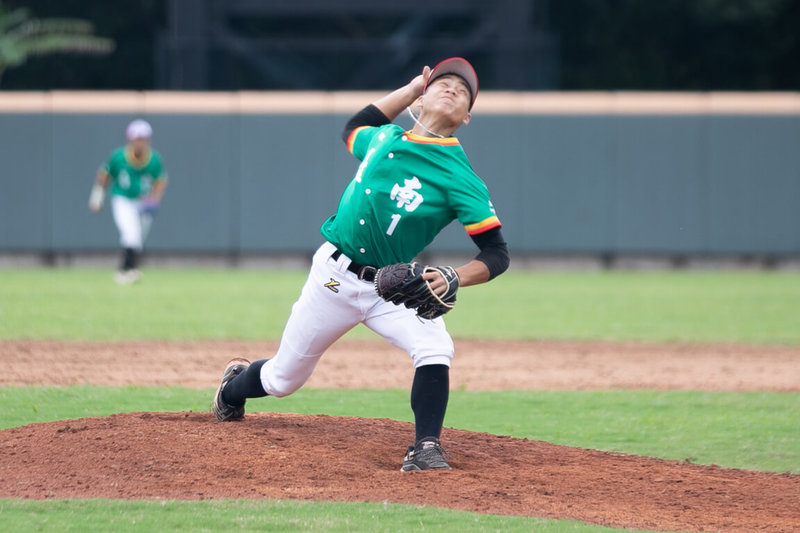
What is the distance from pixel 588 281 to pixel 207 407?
12682mm

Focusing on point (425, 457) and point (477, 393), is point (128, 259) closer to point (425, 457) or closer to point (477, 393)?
point (477, 393)

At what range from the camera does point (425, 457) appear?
537 centimetres

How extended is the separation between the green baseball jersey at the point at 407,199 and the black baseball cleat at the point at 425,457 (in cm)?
89

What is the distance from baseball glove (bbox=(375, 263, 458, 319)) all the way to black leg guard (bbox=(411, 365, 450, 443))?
1.54 ft

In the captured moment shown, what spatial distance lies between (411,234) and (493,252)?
441 mm

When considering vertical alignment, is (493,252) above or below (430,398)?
above

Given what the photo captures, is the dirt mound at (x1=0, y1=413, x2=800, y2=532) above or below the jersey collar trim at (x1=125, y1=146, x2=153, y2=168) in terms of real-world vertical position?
below

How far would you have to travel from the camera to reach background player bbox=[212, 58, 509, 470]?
17.4 ft

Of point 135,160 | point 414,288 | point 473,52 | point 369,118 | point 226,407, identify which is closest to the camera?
point 414,288

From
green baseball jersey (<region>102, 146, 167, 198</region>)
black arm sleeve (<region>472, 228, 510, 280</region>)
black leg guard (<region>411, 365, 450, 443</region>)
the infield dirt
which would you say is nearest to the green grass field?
the infield dirt

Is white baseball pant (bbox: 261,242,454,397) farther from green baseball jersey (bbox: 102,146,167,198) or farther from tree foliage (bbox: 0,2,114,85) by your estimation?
tree foliage (bbox: 0,2,114,85)

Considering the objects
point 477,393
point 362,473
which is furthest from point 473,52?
point 362,473

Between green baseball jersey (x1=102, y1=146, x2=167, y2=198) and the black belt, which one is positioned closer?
the black belt

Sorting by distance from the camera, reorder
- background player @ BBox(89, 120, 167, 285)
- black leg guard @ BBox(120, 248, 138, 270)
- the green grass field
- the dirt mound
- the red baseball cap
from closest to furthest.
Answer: the green grass field < the dirt mound < the red baseball cap < background player @ BBox(89, 120, 167, 285) < black leg guard @ BBox(120, 248, 138, 270)
